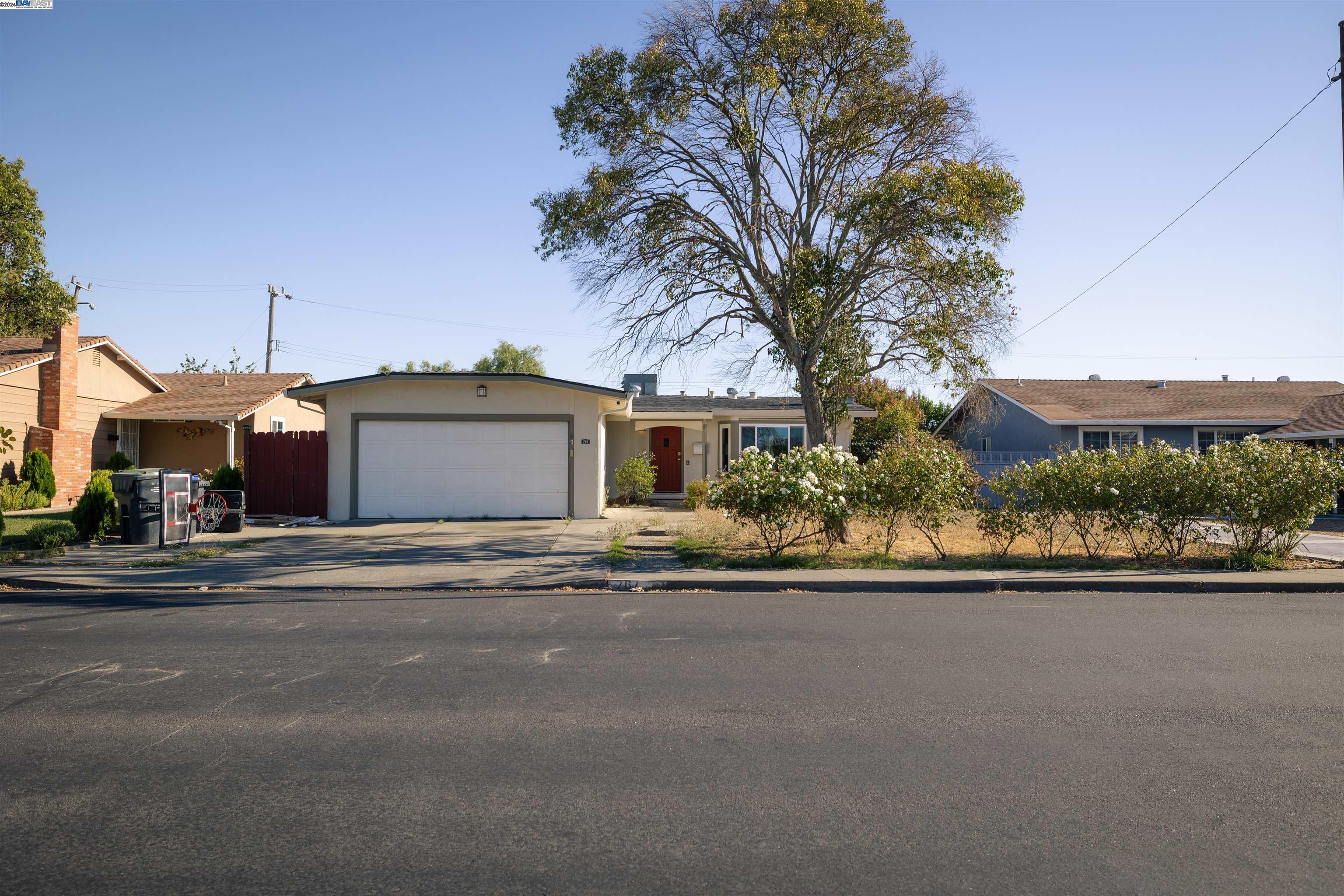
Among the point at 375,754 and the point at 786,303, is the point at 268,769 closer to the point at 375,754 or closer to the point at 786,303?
the point at 375,754

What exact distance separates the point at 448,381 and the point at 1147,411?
2393 cm

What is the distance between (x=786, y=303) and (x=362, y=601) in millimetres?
9545

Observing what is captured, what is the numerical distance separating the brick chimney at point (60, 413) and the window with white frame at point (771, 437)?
63.2ft

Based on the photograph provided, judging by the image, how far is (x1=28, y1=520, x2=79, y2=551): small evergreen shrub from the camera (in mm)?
13000

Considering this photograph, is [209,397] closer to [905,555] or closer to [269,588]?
[269,588]

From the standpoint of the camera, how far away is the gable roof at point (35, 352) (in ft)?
73.1

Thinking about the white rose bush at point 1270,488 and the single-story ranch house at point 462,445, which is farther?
the single-story ranch house at point 462,445

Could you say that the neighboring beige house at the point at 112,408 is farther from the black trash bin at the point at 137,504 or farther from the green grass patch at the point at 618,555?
the green grass patch at the point at 618,555

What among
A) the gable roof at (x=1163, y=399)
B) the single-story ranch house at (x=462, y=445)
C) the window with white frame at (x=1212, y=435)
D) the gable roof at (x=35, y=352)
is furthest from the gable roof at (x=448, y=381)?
the window with white frame at (x=1212, y=435)

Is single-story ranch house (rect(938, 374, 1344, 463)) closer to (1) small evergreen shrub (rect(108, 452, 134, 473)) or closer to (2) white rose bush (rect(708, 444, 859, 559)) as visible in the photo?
(2) white rose bush (rect(708, 444, 859, 559))

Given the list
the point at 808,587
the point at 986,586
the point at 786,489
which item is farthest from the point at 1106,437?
the point at 808,587

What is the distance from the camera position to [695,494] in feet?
73.5

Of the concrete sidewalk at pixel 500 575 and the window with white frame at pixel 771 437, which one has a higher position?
the window with white frame at pixel 771 437

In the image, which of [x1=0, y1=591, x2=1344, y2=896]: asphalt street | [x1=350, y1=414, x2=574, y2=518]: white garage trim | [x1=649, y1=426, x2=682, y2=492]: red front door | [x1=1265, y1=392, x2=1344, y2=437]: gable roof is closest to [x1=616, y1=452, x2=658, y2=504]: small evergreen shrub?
[x1=649, y1=426, x2=682, y2=492]: red front door
